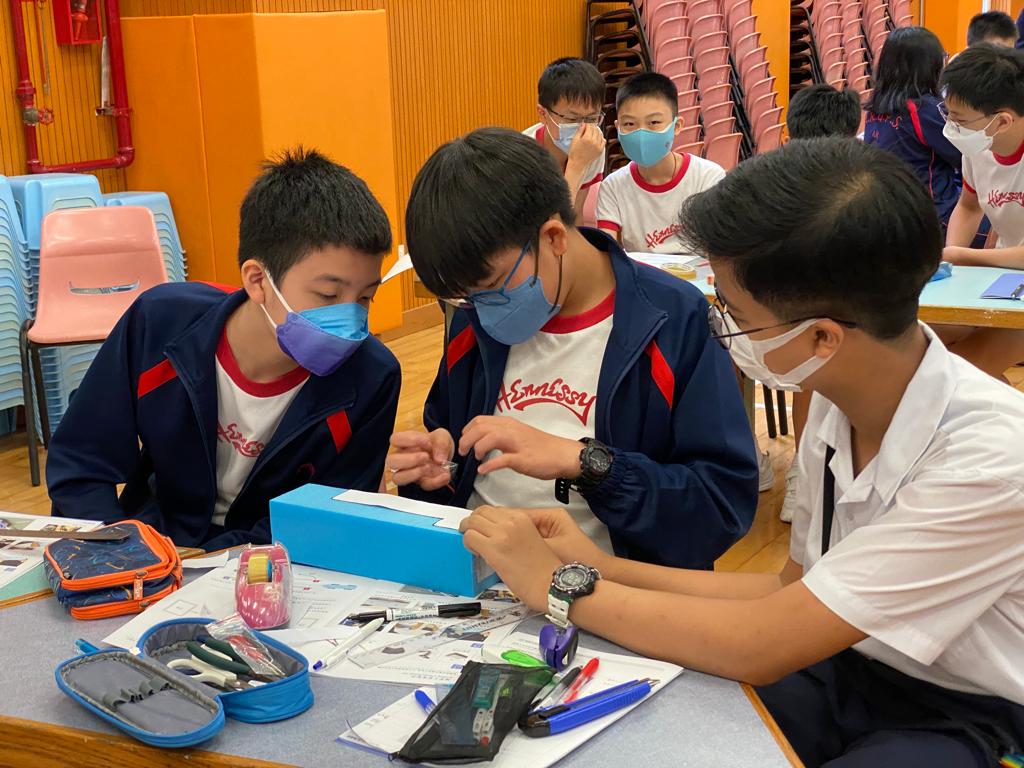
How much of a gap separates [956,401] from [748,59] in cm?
703

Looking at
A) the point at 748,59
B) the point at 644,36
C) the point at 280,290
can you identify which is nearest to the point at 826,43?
the point at 748,59

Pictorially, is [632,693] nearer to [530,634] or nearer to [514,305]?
[530,634]

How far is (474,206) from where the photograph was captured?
1.67 meters

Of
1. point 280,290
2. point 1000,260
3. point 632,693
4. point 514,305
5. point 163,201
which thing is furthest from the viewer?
point 163,201

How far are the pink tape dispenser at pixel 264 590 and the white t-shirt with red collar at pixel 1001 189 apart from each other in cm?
331

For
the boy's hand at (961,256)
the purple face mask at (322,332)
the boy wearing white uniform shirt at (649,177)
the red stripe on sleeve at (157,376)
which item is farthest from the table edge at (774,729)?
the boy wearing white uniform shirt at (649,177)

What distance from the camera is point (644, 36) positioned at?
7.25 m

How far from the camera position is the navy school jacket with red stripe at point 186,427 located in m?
2.03

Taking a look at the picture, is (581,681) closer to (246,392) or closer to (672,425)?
(672,425)

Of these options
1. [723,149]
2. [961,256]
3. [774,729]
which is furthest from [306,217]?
[723,149]

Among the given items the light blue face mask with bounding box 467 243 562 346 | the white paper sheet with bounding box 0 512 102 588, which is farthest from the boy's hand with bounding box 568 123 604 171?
the white paper sheet with bounding box 0 512 102 588

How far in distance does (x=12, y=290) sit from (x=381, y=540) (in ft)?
10.8

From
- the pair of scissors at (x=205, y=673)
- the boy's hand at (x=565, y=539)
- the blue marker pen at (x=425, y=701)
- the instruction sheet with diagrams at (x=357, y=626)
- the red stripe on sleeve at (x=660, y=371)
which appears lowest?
the instruction sheet with diagrams at (x=357, y=626)

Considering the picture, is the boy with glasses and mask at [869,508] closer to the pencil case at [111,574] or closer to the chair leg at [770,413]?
the pencil case at [111,574]
